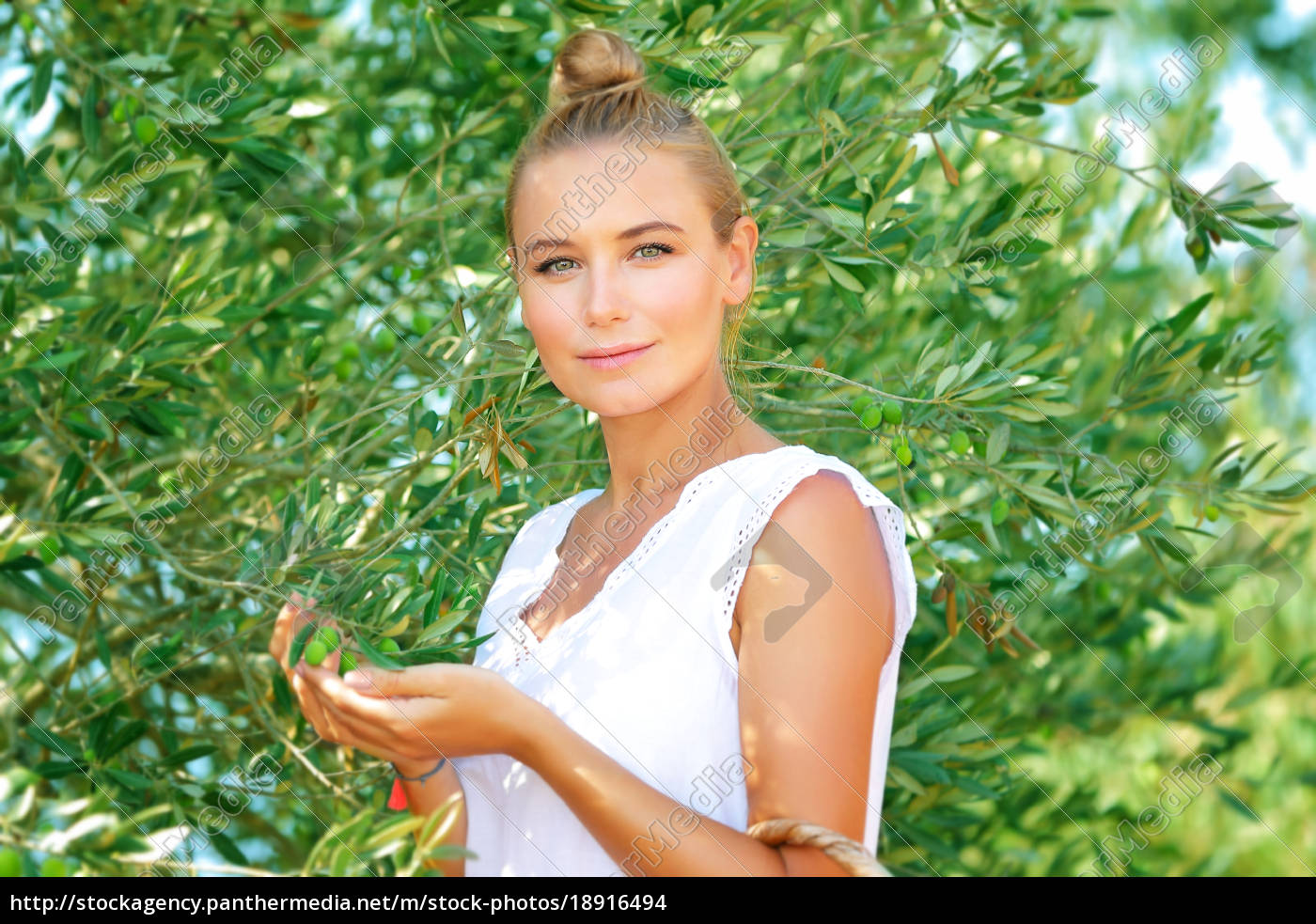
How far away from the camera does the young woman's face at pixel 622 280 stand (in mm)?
1493

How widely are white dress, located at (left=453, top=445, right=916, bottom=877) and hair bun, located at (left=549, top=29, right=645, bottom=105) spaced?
625 mm

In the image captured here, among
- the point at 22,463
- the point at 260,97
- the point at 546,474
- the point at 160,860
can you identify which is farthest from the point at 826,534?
the point at 22,463

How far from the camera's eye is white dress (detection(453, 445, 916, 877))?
1.37 m

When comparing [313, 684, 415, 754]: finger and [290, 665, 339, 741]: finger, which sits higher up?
[290, 665, 339, 741]: finger

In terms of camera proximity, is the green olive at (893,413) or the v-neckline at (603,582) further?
the green olive at (893,413)

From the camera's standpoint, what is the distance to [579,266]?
154 centimetres

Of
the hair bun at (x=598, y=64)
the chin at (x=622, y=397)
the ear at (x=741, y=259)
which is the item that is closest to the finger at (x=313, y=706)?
the chin at (x=622, y=397)

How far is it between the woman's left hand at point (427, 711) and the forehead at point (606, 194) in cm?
61

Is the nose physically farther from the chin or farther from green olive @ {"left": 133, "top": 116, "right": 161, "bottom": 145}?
green olive @ {"left": 133, "top": 116, "right": 161, "bottom": 145}

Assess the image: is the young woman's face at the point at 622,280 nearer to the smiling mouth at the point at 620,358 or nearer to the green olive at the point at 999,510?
the smiling mouth at the point at 620,358

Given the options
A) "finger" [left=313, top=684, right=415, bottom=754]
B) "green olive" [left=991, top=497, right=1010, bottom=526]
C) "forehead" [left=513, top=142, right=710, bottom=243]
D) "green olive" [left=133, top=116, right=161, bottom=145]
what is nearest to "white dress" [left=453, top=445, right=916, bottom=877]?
"finger" [left=313, top=684, right=415, bottom=754]

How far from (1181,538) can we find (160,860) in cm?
166

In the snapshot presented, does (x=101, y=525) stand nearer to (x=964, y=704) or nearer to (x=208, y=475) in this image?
(x=208, y=475)

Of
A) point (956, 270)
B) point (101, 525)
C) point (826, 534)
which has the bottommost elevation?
point (826, 534)
